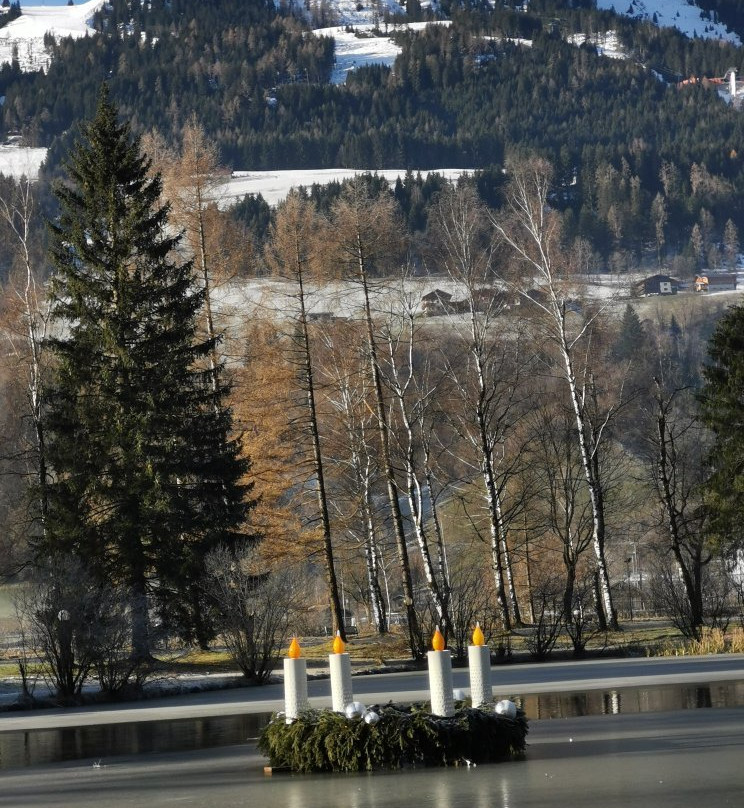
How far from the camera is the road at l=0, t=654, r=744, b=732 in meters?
19.1

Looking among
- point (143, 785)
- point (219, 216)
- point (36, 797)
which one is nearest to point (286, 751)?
point (143, 785)

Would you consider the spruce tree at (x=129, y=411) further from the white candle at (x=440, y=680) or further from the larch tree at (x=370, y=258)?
the white candle at (x=440, y=680)

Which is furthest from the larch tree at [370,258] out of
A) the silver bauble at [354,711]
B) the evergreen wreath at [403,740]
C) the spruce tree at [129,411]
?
the silver bauble at [354,711]

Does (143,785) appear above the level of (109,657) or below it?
above

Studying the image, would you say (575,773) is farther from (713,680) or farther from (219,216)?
(219,216)

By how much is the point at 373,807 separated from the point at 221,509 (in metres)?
23.2

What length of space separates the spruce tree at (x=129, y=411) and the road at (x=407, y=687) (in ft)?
20.7

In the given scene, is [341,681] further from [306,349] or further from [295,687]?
[306,349]

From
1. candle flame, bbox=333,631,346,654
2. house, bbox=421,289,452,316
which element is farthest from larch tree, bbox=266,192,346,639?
candle flame, bbox=333,631,346,654

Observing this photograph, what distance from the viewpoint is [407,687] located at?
69.5ft

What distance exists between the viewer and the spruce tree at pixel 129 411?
2992 centimetres

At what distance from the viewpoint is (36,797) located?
403 inches

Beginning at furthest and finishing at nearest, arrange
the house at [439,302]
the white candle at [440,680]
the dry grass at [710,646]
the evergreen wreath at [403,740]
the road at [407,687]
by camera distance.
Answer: the house at [439,302]
the dry grass at [710,646]
the road at [407,687]
the evergreen wreath at [403,740]
the white candle at [440,680]

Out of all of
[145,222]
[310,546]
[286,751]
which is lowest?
[310,546]
